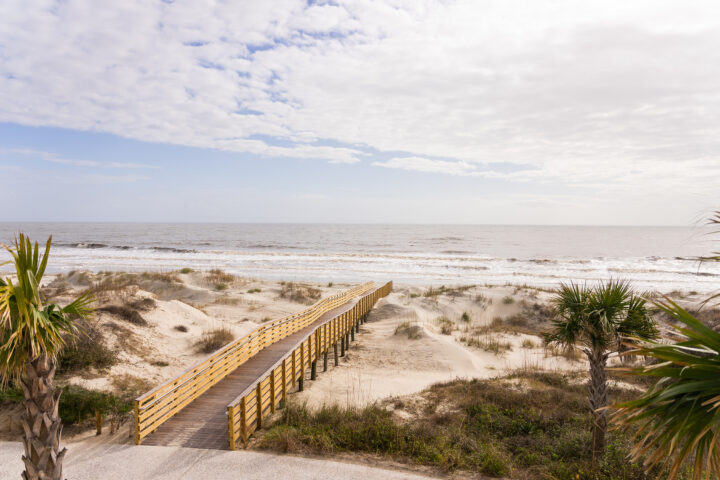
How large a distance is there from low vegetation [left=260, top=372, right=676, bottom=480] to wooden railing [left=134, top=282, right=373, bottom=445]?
87.2 inches

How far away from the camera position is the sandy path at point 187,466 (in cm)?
696

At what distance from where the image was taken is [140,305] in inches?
702

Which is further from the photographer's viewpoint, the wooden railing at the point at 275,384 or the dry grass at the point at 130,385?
the dry grass at the point at 130,385

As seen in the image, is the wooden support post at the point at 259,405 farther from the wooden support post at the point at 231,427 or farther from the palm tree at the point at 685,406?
the palm tree at the point at 685,406

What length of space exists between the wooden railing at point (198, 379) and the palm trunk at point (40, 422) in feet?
9.62

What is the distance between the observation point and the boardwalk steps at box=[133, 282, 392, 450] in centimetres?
811

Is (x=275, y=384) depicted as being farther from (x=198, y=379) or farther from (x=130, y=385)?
(x=130, y=385)

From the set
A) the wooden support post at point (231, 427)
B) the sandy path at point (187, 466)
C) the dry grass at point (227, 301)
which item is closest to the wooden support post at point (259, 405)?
the wooden support post at point (231, 427)

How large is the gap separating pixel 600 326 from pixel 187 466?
26.0 ft

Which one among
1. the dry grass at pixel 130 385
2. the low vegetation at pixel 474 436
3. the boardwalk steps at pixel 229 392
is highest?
the boardwalk steps at pixel 229 392

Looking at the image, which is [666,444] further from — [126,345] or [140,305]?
[140,305]

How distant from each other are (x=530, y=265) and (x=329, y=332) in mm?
50511

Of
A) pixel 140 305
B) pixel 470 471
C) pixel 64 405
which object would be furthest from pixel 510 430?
pixel 140 305

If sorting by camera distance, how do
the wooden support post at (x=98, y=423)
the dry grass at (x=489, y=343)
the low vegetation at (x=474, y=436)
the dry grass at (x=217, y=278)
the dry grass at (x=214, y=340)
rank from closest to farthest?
1. the low vegetation at (x=474, y=436)
2. the wooden support post at (x=98, y=423)
3. the dry grass at (x=214, y=340)
4. the dry grass at (x=489, y=343)
5. the dry grass at (x=217, y=278)
